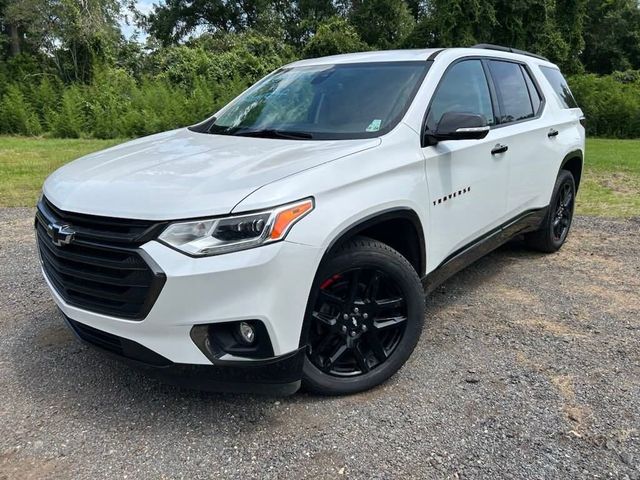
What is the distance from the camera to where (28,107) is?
17.2 meters

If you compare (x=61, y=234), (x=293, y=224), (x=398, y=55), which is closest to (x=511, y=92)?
(x=398, y=55)

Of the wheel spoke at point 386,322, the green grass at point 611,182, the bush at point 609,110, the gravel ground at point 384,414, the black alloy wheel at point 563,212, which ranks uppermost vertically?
the wheel spoke at point 386,322

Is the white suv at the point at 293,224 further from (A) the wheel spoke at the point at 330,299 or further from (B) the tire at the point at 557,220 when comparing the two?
(B) the tire at the point at 557,220

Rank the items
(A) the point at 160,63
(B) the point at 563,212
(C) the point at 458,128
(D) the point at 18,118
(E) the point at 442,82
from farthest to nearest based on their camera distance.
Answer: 1. (A) the point at 160,63
2. (D) the point at 18,118
3. (B) the point at 563,212
4. (E) the point at 442,82
5. (C) the point at 458,128

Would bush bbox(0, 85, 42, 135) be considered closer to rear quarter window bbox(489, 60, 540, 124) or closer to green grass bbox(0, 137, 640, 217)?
green grass bbox(0, 137, 640, 217)

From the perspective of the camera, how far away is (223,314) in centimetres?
235

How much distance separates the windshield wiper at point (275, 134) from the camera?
331cm

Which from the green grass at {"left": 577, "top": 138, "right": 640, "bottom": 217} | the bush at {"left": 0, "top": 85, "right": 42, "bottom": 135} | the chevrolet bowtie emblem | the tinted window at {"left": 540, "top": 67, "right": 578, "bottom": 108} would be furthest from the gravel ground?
the bush at {"left": 0, "top": 85, "right": 42, "bottom": 135}

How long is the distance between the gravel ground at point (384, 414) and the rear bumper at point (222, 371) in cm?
29

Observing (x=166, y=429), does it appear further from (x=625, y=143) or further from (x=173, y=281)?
(x=625, y=143)

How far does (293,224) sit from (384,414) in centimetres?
111

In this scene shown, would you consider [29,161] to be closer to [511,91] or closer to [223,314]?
[511,91]

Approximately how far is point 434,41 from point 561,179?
21.5 meters

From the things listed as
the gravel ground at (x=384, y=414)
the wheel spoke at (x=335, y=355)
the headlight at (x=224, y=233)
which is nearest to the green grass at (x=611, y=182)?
the gravel ground at (x=384, y=414)
